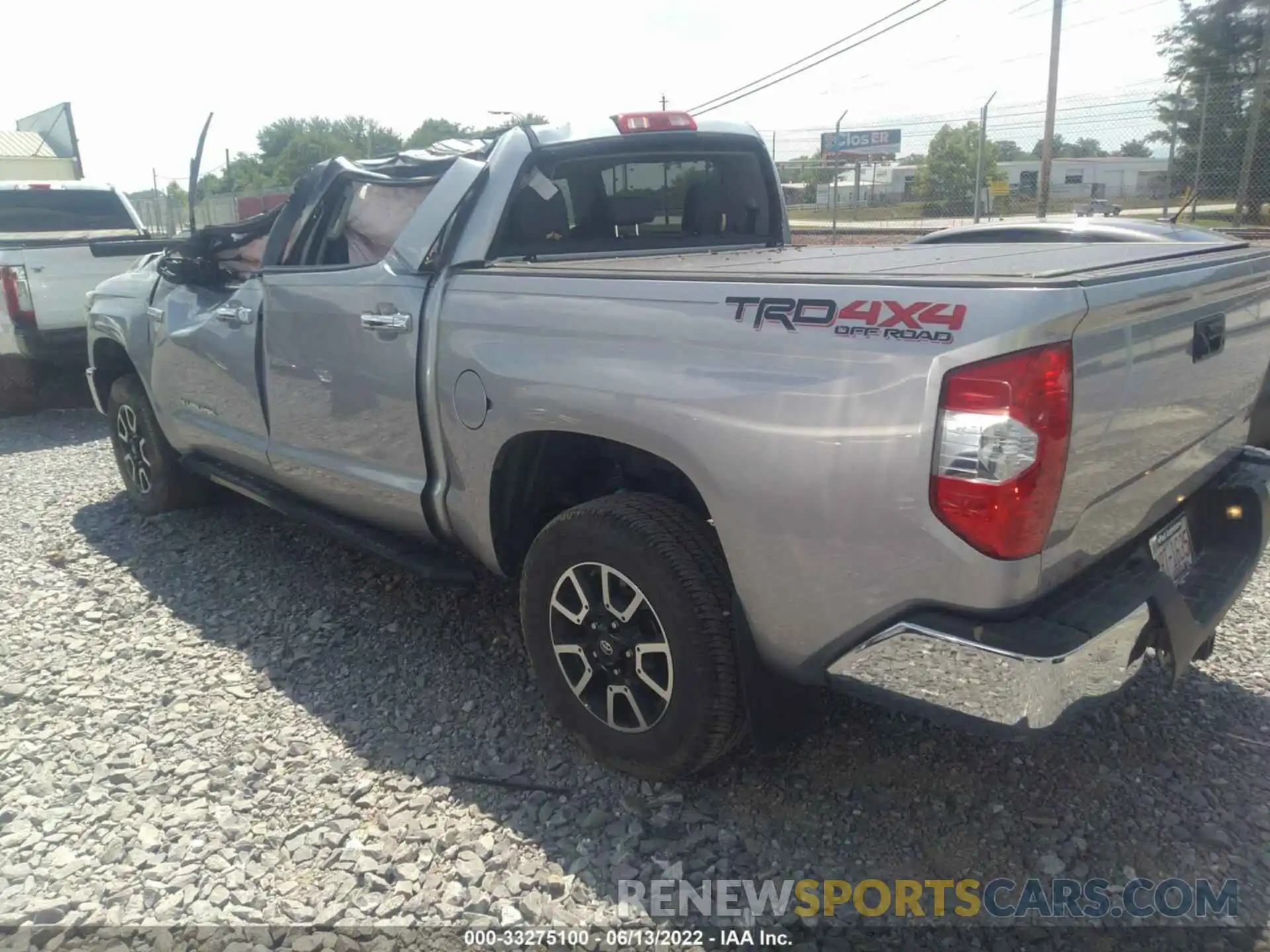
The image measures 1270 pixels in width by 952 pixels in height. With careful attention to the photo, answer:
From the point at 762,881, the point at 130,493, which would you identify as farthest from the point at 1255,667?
the point at 130,493

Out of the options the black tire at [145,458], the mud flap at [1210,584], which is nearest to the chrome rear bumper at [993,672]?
the mud flap at [1210,584]

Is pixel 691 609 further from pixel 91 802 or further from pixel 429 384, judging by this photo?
pixel 91 802

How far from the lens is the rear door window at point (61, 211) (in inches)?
383

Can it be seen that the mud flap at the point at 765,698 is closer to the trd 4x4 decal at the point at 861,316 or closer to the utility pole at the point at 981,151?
the trd 4x4 decal at the point at 861,316

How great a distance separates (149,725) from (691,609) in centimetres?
202

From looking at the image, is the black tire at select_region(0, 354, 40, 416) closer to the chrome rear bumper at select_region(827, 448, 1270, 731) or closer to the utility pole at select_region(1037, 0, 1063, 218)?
the chrome rear bumper at select_region(827, 448, 1270, 731)

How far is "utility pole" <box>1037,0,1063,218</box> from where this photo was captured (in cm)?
1380

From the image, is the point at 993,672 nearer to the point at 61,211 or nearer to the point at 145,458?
the point at 145,458

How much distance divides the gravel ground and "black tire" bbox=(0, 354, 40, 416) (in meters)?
5.33

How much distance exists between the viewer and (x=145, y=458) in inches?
216

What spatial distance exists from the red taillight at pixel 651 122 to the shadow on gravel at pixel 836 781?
6.72 ft

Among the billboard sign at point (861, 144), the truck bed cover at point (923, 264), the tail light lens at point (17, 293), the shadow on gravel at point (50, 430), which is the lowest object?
the shadow on gravel at point (50, 430)

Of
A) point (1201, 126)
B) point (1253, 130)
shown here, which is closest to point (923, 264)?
point (1253, 130)

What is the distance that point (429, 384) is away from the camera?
3250mm
